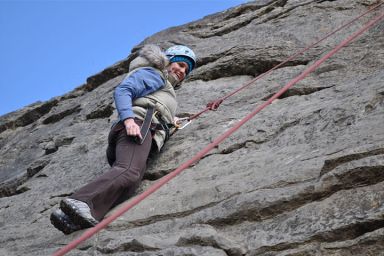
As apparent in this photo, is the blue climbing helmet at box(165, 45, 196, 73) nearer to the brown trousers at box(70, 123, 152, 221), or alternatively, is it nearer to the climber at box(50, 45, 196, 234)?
the climber at box(50, 45, 196, 234)

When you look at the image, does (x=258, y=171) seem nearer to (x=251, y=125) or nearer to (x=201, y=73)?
(x=251, y=125)

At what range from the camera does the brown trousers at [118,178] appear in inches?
201

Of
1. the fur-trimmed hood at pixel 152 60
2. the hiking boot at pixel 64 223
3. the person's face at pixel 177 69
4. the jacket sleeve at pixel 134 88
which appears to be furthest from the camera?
the person's face at pixel 177 69

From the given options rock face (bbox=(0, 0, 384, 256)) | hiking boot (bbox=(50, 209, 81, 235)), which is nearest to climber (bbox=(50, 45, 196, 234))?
hiking boot (bbox=(50, 209, 81, 235))

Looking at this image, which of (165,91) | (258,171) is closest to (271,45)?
(165,91)

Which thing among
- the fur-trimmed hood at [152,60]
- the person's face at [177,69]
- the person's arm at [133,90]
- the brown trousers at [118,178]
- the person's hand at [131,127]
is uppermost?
the fur-trimmed hood at [152,60]

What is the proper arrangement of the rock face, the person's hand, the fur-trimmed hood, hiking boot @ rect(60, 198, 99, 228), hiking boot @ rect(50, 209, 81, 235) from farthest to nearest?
the fur-trimmed hood, the person's hand, hiking boot @ rect(50, 209, 81, 235), hiking boot @ rect(60, 198, 99, 228), the rock face

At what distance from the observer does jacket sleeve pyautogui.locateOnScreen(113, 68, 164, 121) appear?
226 inches

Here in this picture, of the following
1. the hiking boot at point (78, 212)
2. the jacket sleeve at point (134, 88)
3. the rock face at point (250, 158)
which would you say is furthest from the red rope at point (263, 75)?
the hiking boot at point (78, 212)

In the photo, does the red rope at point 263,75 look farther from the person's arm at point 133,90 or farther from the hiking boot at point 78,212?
the hiking boot at point 78,212

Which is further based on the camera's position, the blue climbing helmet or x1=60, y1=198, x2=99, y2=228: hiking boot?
the blue climbing helmet

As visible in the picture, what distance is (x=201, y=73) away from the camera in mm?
8242

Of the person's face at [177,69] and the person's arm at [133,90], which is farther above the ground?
the person's face at [177,69]

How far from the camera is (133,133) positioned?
5.56m
